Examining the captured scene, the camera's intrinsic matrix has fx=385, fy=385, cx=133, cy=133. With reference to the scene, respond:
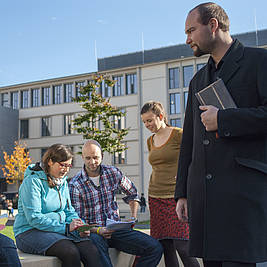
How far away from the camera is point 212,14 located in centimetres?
206

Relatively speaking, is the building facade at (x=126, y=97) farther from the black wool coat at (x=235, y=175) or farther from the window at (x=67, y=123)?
the black wool coat at (x=235, y=175)

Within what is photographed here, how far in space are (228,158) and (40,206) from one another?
2184 mm

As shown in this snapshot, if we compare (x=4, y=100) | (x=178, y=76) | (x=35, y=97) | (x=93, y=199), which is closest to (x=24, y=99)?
(x=35, y=97)

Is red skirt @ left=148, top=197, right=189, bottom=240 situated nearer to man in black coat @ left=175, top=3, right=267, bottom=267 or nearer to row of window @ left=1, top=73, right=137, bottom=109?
man in black coat @ left=175, top=3, right=267, bottom=267

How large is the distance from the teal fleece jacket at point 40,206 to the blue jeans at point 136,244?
40cm

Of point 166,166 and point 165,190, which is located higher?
point 166,166

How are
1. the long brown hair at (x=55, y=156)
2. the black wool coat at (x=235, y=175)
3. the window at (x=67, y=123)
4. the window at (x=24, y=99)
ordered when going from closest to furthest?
the black wool coat at (x=235, y=175) → the long brown hair at (x=55, y=156) → the window at (x=67, y=123) → the window at (x=24, y=99)

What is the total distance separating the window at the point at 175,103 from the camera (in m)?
36.6

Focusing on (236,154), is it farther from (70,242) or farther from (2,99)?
(2,99)

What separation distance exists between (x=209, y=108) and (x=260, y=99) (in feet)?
0.85

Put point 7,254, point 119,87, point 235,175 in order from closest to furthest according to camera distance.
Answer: point 235,175, point 7,254, point 119,87

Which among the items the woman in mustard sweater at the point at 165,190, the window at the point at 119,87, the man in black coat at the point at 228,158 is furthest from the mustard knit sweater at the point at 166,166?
the window at the point at 119,87

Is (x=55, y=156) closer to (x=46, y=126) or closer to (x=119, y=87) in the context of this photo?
(x=119, y=87)

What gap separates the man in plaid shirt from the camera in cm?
381
